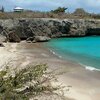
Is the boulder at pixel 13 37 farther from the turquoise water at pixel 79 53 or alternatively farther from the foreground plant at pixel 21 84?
the foreground plant at pixel 21 84

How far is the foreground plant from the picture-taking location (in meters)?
9.73

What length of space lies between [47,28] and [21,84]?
55245mm

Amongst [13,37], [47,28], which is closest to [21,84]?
[13,37]

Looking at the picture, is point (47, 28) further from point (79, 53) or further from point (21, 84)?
point (21, 84)

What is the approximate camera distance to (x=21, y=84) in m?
10.4

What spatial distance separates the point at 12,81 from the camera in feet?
33.6

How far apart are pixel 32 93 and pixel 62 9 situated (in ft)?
252

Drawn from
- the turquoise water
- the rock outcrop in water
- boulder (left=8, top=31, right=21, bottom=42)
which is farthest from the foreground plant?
the rock outcrop in water

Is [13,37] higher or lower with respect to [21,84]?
lower

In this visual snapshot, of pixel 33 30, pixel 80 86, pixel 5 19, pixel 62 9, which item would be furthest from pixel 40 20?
pixel 80 86

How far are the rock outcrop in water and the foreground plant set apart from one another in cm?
4518

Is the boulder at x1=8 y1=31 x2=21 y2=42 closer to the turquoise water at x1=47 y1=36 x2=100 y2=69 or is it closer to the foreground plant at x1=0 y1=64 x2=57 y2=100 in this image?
the turquoise water at x1=47 y1=36 x2=100 y2=69

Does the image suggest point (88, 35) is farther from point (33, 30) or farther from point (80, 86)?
point (80, 86)

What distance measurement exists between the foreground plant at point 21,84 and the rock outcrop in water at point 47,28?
45.2m
